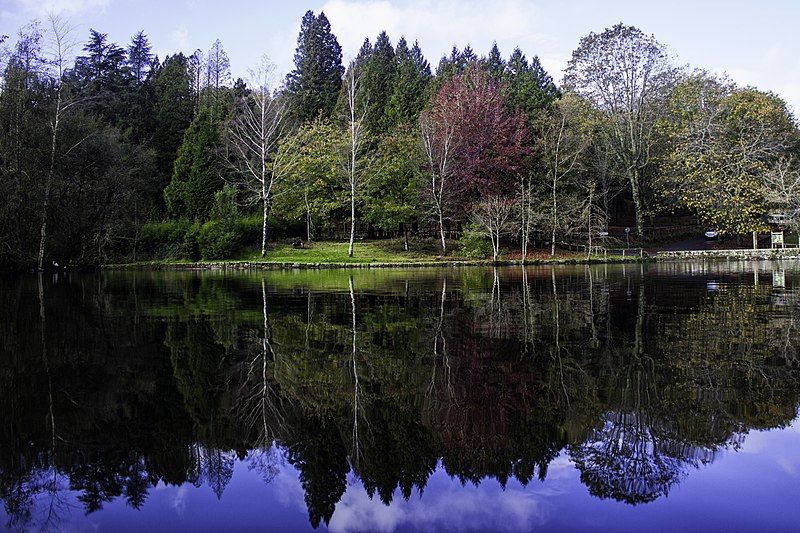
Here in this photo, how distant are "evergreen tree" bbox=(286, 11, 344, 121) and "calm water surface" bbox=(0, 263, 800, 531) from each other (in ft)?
162

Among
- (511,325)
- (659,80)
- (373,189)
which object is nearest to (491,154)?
(373,189)

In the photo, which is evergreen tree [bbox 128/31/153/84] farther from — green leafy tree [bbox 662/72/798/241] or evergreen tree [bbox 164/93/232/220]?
green leafy tree [bbox 662/72/798/241]

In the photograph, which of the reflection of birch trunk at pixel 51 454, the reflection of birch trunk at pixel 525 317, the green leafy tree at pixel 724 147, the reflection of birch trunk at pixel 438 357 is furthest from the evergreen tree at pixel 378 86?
the reflection of birch trunk at pixel 51 454

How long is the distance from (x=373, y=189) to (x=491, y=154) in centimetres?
813

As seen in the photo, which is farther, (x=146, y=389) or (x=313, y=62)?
(x=313, y=62)

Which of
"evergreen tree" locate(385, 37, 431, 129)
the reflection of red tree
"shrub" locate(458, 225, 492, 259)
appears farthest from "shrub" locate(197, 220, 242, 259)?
the reflection of red tree

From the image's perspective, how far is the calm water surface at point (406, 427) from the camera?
12.6 ft

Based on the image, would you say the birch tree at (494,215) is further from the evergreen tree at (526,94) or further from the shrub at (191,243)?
the shrub at (191,243)

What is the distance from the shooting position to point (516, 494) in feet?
13.1

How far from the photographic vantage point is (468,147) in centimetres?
3884

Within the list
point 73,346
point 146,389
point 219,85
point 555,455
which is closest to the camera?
point 555,455

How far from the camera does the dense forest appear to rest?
1324 inches

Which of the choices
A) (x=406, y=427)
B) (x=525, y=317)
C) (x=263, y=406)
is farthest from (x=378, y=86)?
(x=406, y=427)

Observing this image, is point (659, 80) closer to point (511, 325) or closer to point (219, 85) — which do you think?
point (511, 325)
